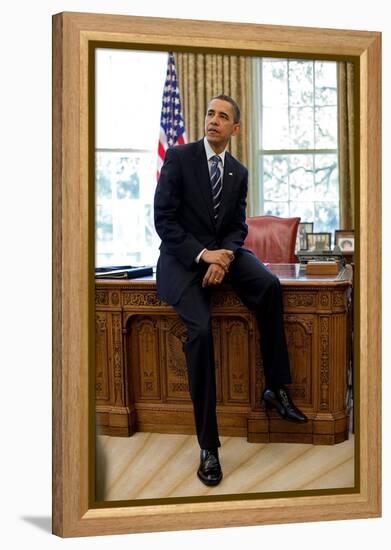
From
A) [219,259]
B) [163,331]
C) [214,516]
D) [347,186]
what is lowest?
[214,516]

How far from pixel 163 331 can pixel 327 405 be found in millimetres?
891

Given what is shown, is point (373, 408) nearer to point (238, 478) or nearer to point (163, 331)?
point (238, 478)

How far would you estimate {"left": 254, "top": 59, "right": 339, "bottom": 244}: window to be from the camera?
570cm

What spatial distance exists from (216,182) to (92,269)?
2.57ft

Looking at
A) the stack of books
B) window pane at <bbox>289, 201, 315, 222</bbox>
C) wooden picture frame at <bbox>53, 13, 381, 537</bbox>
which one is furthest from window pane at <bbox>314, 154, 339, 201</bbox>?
wooden picture frame at <bbox>53, 13, 381, 537</bbox>

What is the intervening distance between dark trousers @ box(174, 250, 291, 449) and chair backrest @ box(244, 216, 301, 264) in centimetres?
153

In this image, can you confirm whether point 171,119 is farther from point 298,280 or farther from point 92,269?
point 92,269

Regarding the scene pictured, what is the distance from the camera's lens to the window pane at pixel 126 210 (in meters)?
4.62

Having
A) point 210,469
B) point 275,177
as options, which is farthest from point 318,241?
point 210,469

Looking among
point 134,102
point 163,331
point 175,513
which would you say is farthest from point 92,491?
point 134,102

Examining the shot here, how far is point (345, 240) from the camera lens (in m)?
4.56

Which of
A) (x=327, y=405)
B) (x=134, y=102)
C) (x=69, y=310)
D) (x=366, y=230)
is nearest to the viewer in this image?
(x=69, y=310)

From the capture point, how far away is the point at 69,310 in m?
3.40

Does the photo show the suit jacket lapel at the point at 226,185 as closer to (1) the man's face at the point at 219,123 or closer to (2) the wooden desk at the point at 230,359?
(1) the man's face at the point at 219,123
